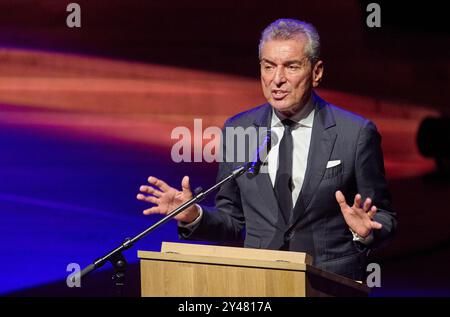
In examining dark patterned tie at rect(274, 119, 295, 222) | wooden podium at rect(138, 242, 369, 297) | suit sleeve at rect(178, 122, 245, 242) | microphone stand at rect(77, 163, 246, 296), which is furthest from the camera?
dark patterned tie at rect(274, 119, 295, 222)

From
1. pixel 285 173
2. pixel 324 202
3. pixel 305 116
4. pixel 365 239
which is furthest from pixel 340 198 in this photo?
pixel 305 116

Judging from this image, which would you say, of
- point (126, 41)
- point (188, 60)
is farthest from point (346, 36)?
point (126, 41)

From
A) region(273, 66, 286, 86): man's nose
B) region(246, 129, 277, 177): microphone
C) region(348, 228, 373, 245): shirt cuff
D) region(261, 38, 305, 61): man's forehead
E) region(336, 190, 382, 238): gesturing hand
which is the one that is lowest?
region(348, 228, 373, 245): shirt cuff

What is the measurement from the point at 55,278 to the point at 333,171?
1.98 metres

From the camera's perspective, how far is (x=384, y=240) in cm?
269

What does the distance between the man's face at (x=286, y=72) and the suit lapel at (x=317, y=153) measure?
126 millimetres

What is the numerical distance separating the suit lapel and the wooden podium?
0.55m

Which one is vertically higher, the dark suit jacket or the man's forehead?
the man's forehead

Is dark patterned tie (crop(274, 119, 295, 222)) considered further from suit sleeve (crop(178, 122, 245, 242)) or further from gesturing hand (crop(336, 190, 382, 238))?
gesturing hand (crop(336, 190, 382, 238))

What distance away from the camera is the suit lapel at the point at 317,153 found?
2872 mm

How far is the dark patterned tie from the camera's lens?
2.90 metres

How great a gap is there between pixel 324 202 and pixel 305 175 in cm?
13

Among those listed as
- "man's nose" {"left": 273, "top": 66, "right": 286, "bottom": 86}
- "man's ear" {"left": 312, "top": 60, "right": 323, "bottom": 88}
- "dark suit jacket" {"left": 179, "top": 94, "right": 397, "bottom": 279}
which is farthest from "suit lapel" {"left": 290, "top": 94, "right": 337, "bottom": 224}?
"man's nose" {"left": 273, "top": 66, "right": 286, "bottom": 86}

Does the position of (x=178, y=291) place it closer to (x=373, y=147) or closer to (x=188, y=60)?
(x=373, y=147)
